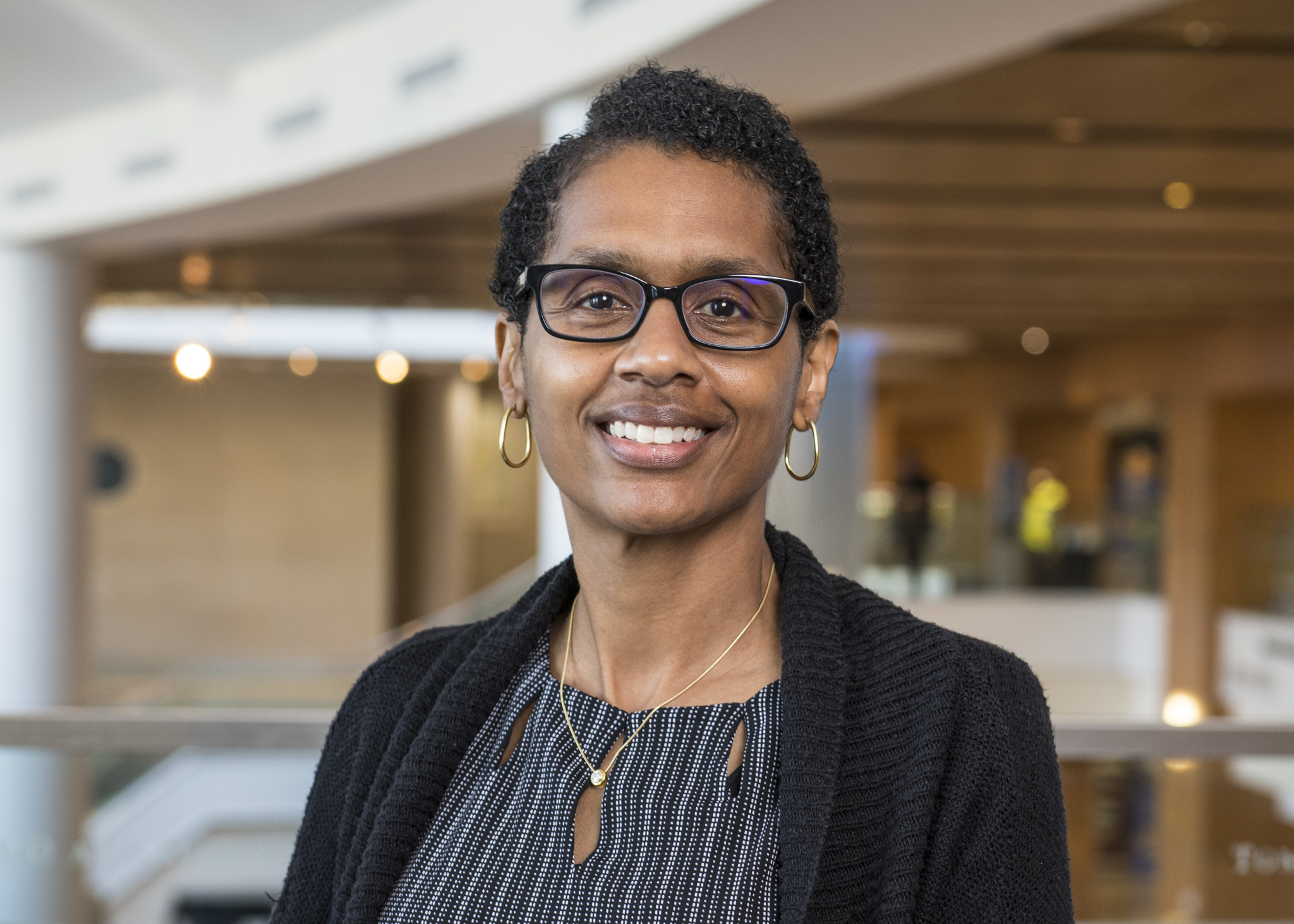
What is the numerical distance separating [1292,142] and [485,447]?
15.1 metres

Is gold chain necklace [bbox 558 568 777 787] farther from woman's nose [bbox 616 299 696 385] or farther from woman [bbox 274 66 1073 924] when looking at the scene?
woman's nose [bbox 616 299 696 385]

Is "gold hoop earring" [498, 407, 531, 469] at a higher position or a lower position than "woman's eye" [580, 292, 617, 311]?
lower

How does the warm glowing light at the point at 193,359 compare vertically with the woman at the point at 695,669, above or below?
above

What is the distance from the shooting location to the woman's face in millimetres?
1105

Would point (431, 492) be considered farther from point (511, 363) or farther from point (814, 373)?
point (814, 373)

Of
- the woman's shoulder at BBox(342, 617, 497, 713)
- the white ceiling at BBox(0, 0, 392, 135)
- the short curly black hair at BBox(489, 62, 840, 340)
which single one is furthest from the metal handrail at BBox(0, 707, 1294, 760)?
the white ceiling at BBox(0, 0, 392, 135)

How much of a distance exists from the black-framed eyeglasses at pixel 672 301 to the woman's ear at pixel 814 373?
0.24ft

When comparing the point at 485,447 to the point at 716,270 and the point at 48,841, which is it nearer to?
the point at 48,841

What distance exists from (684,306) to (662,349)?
0.05 m

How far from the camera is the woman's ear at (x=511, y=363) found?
4.17ft

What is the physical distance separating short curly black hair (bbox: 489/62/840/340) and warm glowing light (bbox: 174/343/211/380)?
1521 cm

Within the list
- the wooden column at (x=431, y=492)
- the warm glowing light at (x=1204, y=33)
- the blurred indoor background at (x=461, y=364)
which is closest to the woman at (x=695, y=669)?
the blurred indoor background at (x=461, y=364)

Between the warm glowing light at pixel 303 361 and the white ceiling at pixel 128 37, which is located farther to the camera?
the warm glowing light at pixel 303 361

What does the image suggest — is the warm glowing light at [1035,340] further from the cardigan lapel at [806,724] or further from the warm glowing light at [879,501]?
the cardigan lapel at [806,724]
